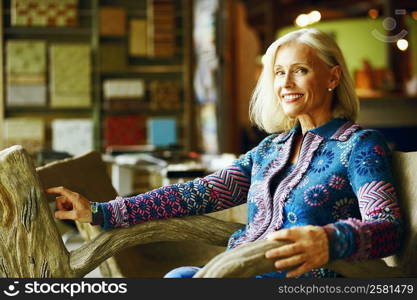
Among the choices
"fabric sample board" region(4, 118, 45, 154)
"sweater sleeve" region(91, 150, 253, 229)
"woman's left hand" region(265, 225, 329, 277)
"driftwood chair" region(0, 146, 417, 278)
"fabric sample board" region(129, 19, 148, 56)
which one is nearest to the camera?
"woman's left hand" region(265, 225, 329, 277)

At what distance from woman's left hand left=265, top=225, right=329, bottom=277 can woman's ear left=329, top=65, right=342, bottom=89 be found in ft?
1.97

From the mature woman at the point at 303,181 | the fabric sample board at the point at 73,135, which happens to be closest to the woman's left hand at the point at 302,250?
the mature woman at the point at 303,181

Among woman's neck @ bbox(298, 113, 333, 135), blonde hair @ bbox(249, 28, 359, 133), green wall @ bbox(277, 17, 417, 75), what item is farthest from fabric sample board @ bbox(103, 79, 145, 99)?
green wall @ bbox(277, 17, 417, 75)

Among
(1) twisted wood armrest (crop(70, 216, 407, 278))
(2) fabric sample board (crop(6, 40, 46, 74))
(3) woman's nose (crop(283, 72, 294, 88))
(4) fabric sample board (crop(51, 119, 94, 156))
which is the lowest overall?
(4) fabric sample board (crop(51, 119, 94, 156))

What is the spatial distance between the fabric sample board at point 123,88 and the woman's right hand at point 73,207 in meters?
5.27

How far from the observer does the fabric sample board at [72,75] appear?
7078 mm

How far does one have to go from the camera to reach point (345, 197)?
5.46 feet

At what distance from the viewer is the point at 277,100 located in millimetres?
1993

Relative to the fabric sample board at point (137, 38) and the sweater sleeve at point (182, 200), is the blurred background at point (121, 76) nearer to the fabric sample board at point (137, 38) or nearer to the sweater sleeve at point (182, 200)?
the fabric sample board at point (137, 38)

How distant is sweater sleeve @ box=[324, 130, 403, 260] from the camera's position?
141cm

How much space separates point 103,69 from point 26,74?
2.63 feet

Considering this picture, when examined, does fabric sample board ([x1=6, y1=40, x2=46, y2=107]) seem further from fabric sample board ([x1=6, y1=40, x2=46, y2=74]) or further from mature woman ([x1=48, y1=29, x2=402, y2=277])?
mature woman ([x1=48, y1=29, x2=402, y2=277])

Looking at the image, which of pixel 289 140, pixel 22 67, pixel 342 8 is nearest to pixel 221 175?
pixel 289 140

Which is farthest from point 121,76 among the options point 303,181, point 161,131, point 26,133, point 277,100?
point 303,181
